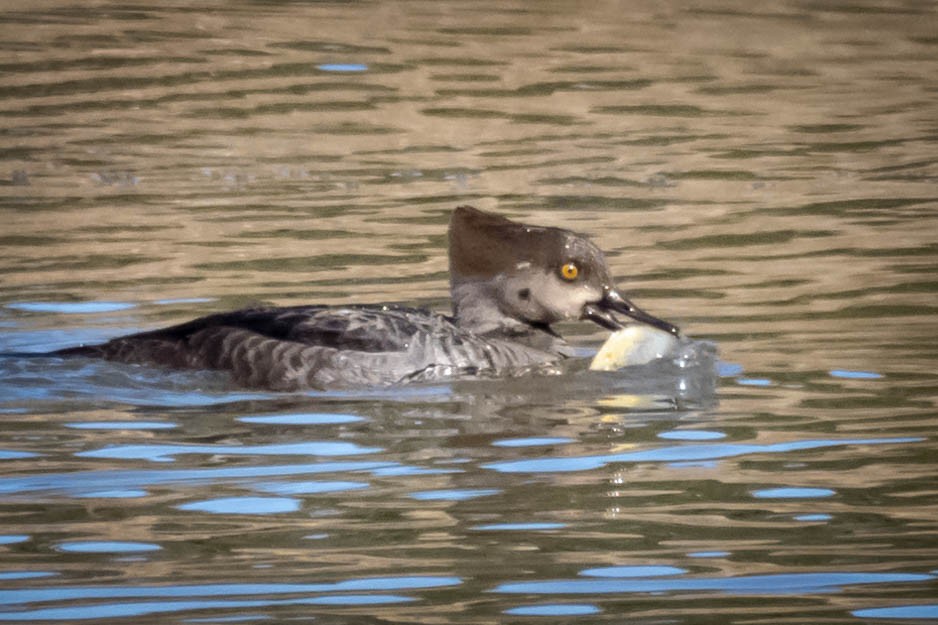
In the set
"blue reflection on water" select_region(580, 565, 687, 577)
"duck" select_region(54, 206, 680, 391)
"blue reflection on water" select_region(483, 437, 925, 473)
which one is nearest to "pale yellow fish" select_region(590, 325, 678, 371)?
"duck" select_region(54, 206, 680, 391)

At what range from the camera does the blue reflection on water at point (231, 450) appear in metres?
7.68

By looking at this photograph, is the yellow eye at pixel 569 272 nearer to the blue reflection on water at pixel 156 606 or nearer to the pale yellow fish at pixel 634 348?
Answer: the pale yellow fish at pixel 634 348

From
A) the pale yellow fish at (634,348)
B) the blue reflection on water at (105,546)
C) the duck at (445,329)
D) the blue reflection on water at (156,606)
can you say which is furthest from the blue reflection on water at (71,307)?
the blue reflection on water at (156,606)

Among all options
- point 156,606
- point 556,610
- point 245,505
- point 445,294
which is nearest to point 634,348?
point 445,294

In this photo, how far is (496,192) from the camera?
1397cm

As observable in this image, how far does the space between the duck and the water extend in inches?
5.1

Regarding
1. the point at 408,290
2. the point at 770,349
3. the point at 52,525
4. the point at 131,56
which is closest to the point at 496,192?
the point at 408,290

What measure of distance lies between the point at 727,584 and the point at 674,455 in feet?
5.80

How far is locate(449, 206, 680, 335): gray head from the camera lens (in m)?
9.55

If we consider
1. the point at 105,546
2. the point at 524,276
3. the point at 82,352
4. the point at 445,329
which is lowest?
the point at 105,546

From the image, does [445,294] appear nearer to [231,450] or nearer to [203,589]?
[231,450]

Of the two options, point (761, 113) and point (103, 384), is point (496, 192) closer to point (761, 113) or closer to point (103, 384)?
point (761, 113)

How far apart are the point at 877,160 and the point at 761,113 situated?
215 centimetres

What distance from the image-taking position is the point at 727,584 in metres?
5.88
